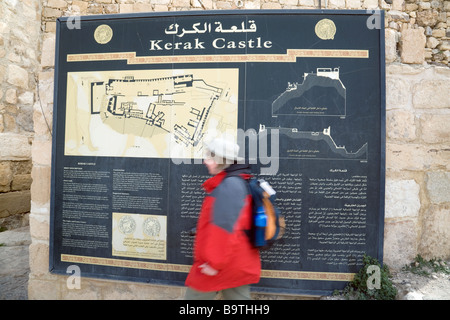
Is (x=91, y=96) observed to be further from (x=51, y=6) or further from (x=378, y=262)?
(x=51, y=6)

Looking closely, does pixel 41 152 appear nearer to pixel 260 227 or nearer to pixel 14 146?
pixel 260 227

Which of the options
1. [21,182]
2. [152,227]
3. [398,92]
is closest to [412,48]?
[398,92]

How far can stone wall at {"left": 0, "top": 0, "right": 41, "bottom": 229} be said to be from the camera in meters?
4.82

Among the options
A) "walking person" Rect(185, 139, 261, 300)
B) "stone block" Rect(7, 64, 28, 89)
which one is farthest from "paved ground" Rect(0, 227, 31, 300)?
"stone block" Rect(7, 64, 28, 89)

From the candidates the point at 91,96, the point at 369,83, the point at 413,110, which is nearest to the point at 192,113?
the point at 91,96

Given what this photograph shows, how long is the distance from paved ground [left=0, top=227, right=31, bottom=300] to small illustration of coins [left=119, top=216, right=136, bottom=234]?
1.50m

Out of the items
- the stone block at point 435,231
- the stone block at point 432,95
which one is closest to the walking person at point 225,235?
the stone block at point 435,231

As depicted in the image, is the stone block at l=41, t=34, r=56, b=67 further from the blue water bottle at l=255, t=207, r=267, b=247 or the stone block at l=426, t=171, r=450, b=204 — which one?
the stone block at l=426, t=171, r=450, b=204

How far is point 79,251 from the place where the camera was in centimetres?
278

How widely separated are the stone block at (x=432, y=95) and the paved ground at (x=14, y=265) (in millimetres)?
4615

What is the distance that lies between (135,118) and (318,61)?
6.09 ft

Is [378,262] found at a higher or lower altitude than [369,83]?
lower

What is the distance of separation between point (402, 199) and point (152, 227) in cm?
242

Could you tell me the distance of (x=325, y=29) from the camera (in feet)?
8.36
